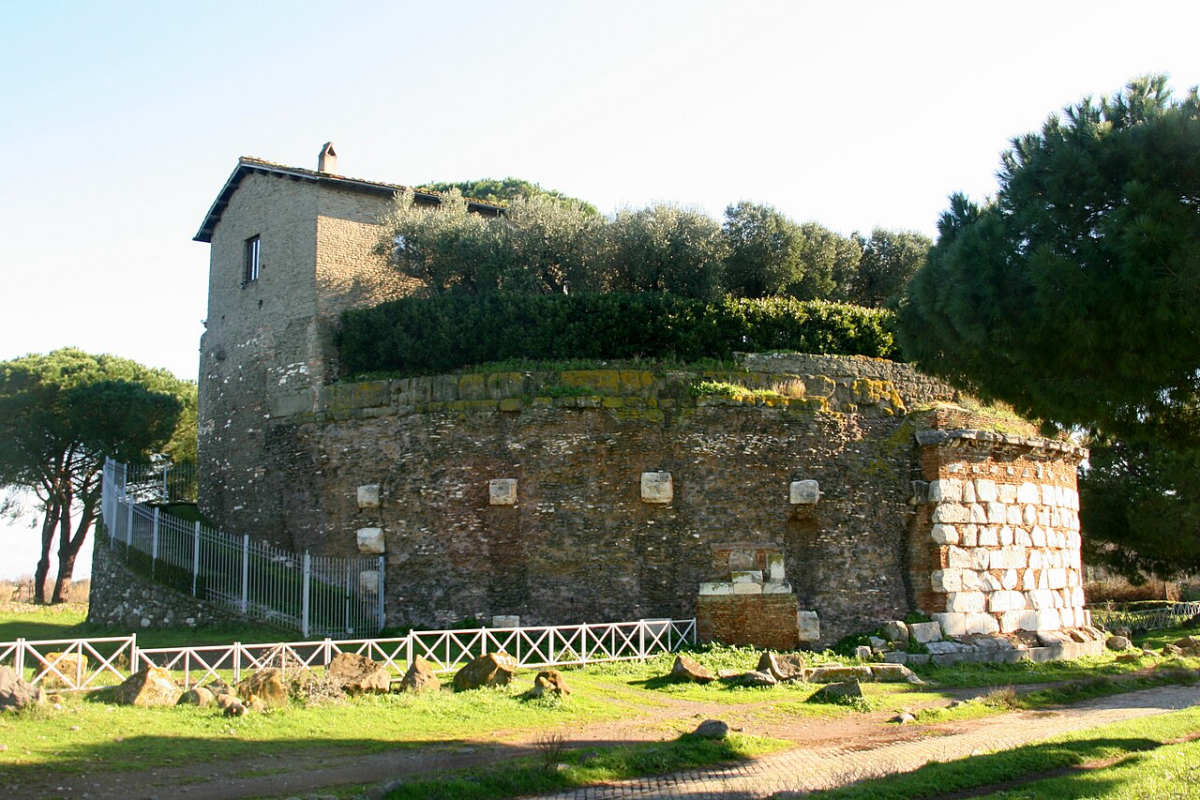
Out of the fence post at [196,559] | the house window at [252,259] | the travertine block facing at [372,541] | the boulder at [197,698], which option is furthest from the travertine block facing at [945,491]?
the house window at [252,259]

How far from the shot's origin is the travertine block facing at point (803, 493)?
60.3 feet

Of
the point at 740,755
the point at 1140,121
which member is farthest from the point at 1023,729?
the point at 1140,121

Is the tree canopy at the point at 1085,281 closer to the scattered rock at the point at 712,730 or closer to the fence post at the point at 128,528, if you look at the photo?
the scattered rock at the point at 712,730

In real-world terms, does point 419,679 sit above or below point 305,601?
below

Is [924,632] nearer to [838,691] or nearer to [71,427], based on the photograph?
[838,691]

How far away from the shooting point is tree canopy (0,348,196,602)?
3309 cm

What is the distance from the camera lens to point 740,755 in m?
10.8

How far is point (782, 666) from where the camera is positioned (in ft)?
51.1

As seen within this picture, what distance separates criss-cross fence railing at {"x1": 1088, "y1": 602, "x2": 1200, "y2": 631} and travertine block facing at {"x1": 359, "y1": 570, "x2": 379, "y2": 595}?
716 inches

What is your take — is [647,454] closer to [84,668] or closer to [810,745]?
[810,745]

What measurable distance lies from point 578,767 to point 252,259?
17.3 metres

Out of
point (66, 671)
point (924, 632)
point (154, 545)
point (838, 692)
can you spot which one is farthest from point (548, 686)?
point (154, 545)

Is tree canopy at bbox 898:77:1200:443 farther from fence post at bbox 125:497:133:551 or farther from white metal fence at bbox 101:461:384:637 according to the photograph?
fence post at bbox 125:497:133:551

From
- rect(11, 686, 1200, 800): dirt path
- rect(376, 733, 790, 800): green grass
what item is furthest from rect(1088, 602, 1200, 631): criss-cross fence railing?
rect(376, 733, 790, 800): green grass
